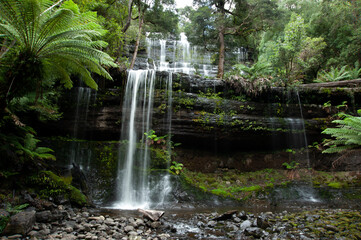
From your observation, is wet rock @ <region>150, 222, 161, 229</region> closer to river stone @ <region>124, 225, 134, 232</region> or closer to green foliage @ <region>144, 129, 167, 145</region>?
river stone @ <region>124, 225, 134, 232</region>

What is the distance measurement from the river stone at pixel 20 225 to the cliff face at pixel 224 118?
5.65 metres

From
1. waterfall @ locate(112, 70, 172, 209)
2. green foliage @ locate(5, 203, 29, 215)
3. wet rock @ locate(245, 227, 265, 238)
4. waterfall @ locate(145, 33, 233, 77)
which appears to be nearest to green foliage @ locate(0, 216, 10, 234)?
green foliage @ locate(5, 203, 29, 215)

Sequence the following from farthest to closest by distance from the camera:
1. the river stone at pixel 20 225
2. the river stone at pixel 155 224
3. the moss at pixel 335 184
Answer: the moss at pixel 335 184
the river stone at pixel 155 224
the river stone at pixel 20 225

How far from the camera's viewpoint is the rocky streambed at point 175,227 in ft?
11.4

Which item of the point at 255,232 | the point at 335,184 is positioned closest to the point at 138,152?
the point at 255,232

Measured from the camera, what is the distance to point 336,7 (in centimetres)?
Answer: 1331

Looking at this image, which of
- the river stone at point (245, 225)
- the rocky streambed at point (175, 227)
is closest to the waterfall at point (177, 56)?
the rocky streambed at point (175, 227)

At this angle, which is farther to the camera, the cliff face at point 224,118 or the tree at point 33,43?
the cliff face at point 224,118

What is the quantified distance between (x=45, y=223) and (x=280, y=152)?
9.36m

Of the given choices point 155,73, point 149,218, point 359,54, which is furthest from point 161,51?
point 149,218

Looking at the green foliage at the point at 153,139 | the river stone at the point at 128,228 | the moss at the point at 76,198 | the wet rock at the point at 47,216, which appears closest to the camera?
the wet rock at the point at 47,216

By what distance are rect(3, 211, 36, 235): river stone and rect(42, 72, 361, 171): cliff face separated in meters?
5.65

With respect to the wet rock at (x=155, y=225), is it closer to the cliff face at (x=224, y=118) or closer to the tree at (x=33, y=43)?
the tree at (x=33, y=43)

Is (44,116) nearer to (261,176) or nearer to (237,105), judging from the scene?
(237,105)
